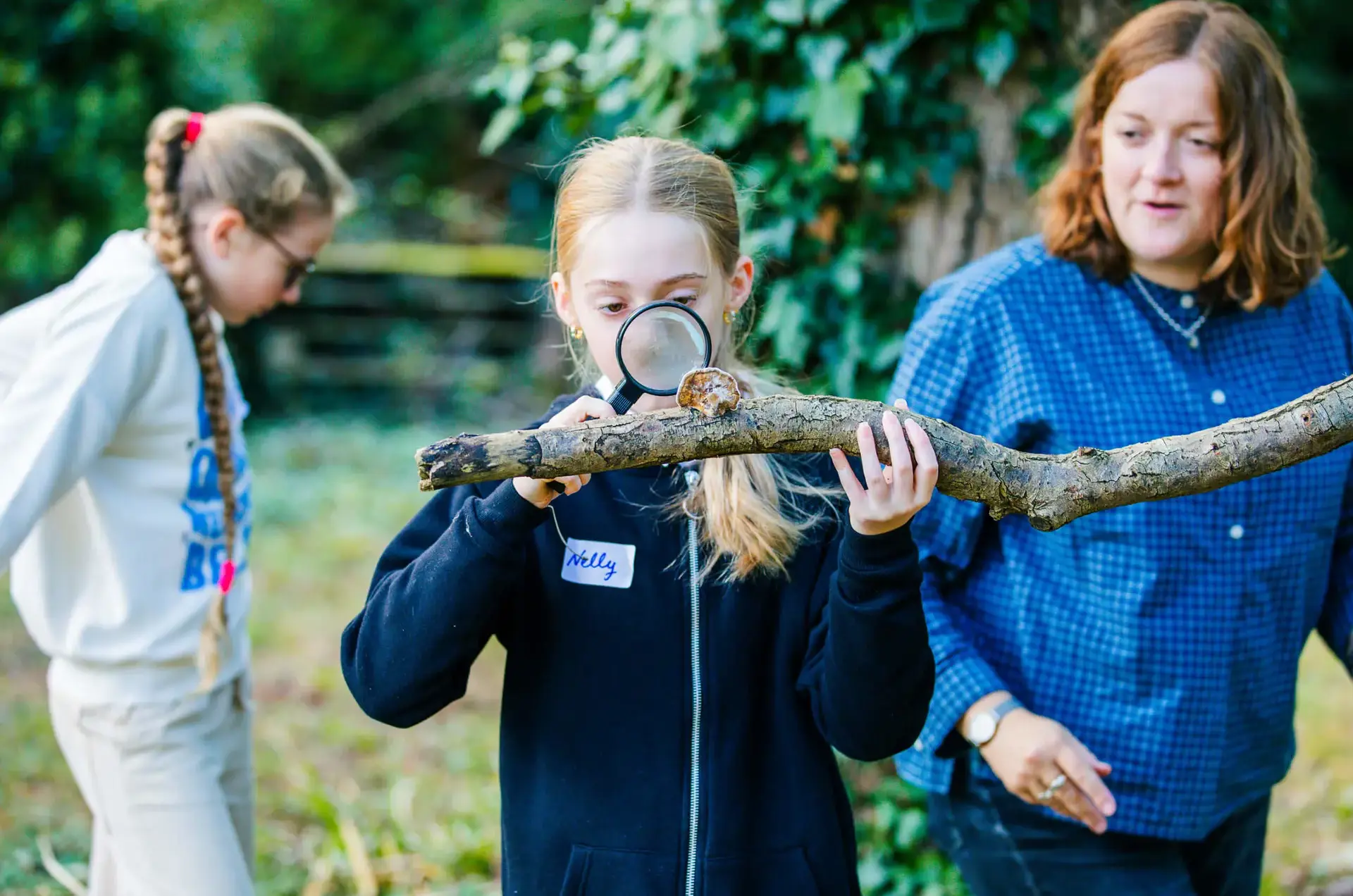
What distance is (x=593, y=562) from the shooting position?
2.05 meters

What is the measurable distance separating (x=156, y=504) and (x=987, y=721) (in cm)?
192

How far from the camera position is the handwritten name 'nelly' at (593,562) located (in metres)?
2.04

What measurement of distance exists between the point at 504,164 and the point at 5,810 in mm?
12422

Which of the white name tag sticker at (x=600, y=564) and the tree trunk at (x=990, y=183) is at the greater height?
the tree trunk at (x=990, y=183)

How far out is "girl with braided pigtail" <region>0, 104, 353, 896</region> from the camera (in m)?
2.56

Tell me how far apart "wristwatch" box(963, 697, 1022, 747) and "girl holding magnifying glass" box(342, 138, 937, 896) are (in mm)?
330

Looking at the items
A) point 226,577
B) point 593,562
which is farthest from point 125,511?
point 593,562

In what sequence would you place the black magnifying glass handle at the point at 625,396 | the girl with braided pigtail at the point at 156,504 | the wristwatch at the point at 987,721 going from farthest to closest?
1. the girl with braided pigtail at the point at 156,504
2. the wristwatch at the point at 987,721
3. the black magnifying glass handle at the point at 625,396

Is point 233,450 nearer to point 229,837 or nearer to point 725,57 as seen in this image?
point 229,837

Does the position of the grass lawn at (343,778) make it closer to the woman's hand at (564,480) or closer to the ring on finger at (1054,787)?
the ring on finger at (1054,787)

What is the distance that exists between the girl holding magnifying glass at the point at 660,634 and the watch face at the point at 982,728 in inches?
12.9

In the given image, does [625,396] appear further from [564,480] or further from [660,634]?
[660,634]

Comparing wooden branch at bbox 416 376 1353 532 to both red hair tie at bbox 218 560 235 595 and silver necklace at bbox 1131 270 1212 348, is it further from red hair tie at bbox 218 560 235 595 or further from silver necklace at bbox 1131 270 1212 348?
red hair tie at bbox 218 560 235 595

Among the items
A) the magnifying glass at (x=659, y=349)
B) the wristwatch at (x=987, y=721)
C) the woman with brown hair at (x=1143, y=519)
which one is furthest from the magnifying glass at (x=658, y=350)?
the wristwatch at (x=987, y=721)
